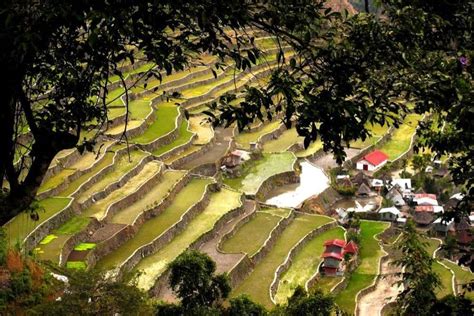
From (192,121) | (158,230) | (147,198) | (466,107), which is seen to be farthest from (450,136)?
(192,121)

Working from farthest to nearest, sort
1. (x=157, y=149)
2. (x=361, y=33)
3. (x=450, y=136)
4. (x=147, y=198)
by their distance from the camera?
(x=157, y=149)
(x=147, y=198)
(x=450, y=136)
(x=361, y=33)

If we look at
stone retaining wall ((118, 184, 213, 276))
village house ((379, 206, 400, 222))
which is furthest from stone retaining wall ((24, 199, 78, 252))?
village house ((379, 206, 400, 222))

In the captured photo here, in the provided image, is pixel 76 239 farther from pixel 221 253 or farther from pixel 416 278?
pixel 416 278

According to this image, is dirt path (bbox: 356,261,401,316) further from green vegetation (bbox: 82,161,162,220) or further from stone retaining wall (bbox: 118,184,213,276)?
green vegetation (bbox: 82,161,162,220)

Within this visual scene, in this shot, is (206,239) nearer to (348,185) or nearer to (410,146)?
(348,185)

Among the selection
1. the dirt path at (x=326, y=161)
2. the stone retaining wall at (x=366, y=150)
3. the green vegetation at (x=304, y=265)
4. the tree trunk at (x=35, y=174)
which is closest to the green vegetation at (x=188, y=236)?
the green vegetation at (x=304, y=265)

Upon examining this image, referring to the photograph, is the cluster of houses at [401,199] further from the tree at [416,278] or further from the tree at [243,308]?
the tree at [416,278]
